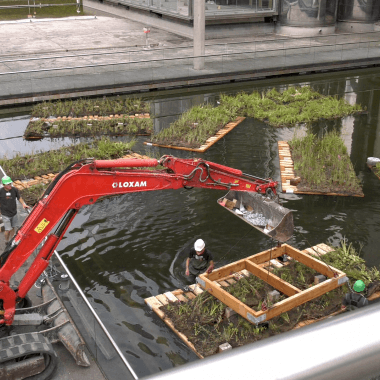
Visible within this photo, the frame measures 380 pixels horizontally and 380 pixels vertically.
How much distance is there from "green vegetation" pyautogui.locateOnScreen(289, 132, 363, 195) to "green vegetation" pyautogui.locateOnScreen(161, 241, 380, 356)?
4.35 m

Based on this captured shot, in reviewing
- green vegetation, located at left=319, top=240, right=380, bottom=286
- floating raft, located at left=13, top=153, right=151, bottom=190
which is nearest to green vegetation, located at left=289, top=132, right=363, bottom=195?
green vegetation, located at left=319, top=240, right=380, bottom=286

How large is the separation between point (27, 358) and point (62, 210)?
2.29 m

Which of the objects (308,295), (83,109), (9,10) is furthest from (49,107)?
(9,10)

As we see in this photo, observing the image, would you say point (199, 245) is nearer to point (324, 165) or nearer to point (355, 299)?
point (355, 299)

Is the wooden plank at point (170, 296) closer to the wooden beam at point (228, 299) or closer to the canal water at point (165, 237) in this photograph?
the canal water at point (165, 237)

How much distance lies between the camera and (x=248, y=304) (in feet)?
31.8

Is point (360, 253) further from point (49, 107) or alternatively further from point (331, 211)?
point (49, 107)

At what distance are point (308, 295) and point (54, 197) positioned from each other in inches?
192

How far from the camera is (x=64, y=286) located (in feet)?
30.1

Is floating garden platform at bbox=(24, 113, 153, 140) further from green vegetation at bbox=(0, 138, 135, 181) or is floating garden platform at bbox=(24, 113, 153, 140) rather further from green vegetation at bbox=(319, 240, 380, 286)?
green vegetation at bbox=(319, 240, 380, 286)

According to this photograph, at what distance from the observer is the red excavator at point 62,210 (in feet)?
25.3

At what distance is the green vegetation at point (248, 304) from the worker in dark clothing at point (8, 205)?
4.12m

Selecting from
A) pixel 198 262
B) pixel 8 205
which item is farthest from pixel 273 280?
pixel 8 205

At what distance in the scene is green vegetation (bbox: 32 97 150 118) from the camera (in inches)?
864
